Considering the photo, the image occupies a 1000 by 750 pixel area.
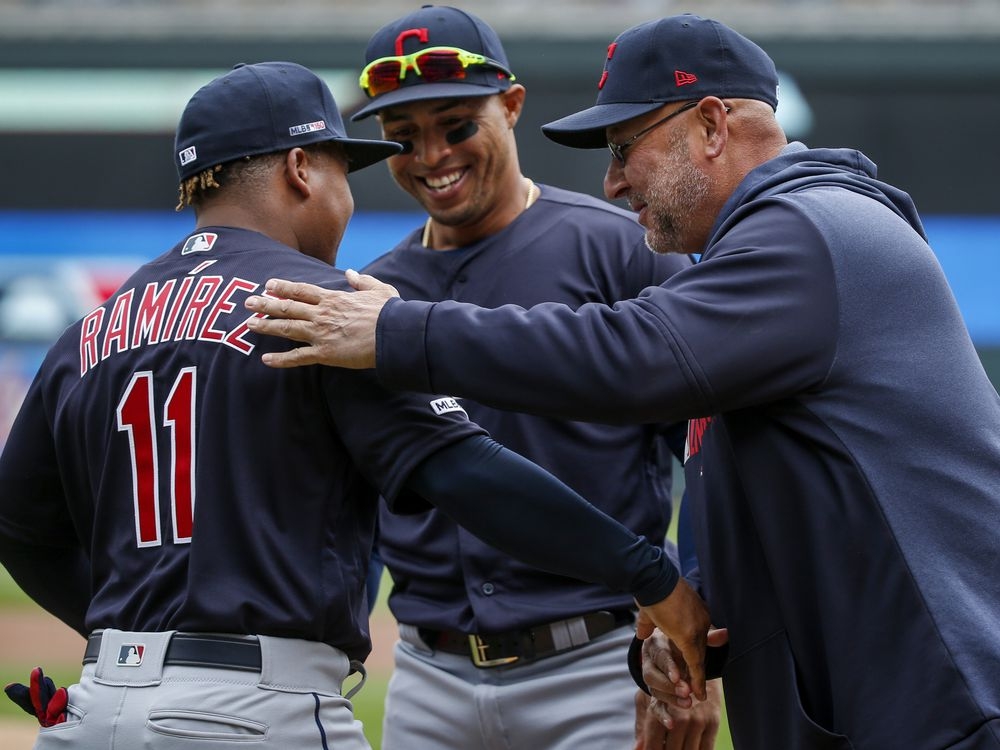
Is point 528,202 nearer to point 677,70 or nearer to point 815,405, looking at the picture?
point 677,70

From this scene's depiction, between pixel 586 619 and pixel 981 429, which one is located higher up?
pixel 981 429

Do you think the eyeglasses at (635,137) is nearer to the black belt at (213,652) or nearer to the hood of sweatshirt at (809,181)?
the hood of sweatshirt at (809,181)

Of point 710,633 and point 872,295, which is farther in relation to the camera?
point 710,633

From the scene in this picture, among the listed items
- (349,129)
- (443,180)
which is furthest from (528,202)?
(349,129)

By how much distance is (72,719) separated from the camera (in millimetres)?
2432

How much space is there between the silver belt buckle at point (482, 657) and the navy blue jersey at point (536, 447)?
39mm

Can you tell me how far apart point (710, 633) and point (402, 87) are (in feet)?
5.70

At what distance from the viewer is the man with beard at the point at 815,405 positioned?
7.26ft

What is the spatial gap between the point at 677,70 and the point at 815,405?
0.77 metres

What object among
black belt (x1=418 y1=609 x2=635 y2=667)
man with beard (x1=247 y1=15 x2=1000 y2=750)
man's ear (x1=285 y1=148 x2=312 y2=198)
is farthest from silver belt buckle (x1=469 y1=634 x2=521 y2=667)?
man's ear (x1=285 y1=148 x2=312 y2=198)

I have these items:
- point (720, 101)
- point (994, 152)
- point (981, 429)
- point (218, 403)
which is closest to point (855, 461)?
point (981, 429)

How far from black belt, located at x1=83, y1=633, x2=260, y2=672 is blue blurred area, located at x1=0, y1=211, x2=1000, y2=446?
11759 millimetres

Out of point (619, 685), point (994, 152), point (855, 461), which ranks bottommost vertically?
point (994, 152)

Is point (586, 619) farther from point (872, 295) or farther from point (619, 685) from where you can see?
point (872, 295)
